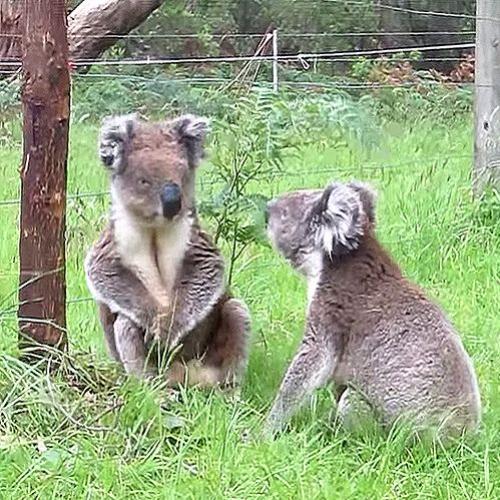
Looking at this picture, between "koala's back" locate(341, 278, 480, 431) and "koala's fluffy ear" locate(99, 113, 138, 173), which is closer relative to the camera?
"koala's back" locate(341, 278, 480, 431)

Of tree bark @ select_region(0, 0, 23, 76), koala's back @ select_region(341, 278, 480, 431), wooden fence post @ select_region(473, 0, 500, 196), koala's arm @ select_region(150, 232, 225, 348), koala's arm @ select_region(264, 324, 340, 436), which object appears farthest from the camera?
tree bark @ select_region(0, 0, 23, 76)

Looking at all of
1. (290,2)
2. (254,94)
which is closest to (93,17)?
(254,94)

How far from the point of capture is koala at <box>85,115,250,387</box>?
394 centimetres

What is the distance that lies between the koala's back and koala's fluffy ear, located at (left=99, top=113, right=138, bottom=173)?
38.0 inches

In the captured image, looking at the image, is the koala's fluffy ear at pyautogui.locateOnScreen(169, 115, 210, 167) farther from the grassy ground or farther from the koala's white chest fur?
the grassy ground

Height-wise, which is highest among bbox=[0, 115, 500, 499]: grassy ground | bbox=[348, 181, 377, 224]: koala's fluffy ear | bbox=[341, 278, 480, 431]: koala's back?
bbox=[348, 181, 377, 224]: koala's fluffy ear

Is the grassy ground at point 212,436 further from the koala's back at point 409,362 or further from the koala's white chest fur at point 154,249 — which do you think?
the koala's white chest fur at point 154,249

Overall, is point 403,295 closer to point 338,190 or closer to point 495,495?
point 338,190

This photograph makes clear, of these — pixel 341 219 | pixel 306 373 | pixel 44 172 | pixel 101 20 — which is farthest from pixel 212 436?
pixel 101 20

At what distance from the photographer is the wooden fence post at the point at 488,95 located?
6.66 metres

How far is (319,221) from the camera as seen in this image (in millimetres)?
4031

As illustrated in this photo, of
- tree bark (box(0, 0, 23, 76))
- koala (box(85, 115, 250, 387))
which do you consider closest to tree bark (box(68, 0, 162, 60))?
tree bark (box(0, 0, 23, 76))

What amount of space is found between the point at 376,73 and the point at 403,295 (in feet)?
48.3

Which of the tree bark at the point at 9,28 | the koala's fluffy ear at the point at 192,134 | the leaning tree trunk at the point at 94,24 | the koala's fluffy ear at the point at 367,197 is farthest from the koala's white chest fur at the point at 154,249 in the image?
the tree bark at the point at 9,28
